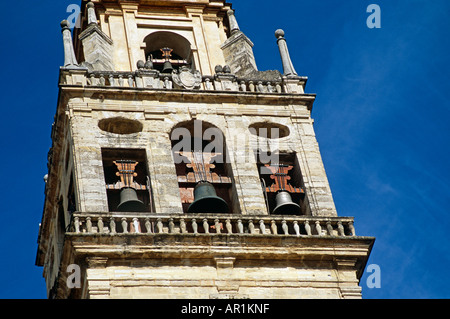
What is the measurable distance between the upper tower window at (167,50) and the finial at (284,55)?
2387 millimetres

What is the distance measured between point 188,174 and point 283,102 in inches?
134

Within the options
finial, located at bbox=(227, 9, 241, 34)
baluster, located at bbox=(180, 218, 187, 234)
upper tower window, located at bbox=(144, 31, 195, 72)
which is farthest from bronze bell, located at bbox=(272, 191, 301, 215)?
finial, located at bbox=(227, 9, 241, 34)

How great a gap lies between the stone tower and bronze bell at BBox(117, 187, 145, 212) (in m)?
0.03

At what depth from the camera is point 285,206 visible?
32.0m

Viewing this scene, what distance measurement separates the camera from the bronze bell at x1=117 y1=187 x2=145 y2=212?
103 feet

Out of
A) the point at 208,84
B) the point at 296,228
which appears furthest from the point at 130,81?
the point at 296,228

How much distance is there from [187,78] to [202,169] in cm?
276

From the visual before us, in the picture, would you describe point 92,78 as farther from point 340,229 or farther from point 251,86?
point 340,229

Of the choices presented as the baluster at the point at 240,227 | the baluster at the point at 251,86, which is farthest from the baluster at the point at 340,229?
the baluster at the point at 251,86

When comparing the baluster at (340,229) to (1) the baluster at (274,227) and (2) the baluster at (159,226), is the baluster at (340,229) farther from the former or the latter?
(2) the baluster at (159,226)

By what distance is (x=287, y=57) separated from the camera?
36.4 m

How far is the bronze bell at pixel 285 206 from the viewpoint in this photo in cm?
3203
